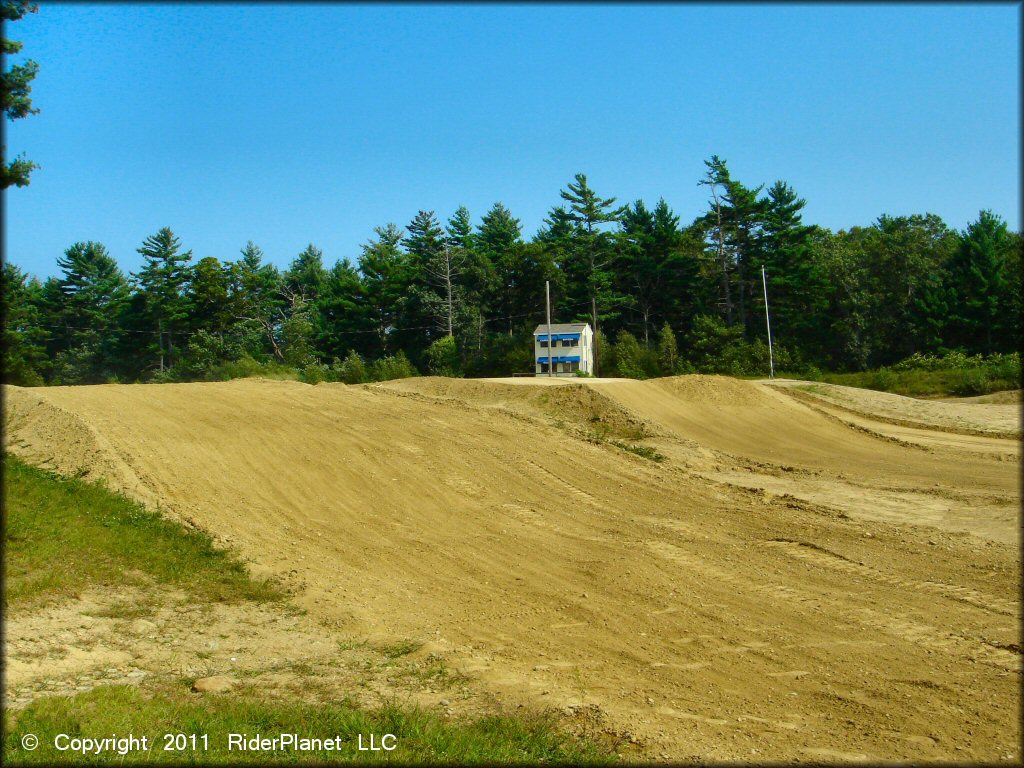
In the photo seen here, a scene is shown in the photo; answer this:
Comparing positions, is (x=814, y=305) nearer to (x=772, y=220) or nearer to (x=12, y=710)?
(x=772, y=220)

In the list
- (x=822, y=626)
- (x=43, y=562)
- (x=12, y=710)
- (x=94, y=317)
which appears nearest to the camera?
(x=12, y=710)

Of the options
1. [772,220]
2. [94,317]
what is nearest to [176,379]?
[94,317]

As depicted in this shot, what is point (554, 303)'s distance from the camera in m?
58.8

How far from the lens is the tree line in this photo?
5119 centimetres

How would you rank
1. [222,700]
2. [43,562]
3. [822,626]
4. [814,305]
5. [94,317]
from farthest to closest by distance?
[94,317]
[814,305]
[43,562]
[822,626]
[222,700]

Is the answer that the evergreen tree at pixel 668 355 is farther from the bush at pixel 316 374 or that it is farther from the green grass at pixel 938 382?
the bush at pixel 316 374

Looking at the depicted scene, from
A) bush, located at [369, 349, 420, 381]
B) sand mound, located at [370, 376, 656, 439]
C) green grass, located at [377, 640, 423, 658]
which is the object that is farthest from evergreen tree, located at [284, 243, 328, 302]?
green grass, located at [377, 640, 423, 658]

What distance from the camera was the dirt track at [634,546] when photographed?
584 cm

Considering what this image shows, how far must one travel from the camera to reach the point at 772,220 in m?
55.0

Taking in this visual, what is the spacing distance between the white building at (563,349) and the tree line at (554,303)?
12.9 ft

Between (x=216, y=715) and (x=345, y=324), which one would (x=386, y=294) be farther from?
(x=216, y=715)

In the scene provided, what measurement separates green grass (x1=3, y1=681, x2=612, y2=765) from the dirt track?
0.69 m

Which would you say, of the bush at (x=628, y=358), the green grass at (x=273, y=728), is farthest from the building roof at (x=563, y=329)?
the green grass at (x=273, y=728)

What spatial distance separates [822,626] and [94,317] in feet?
215
